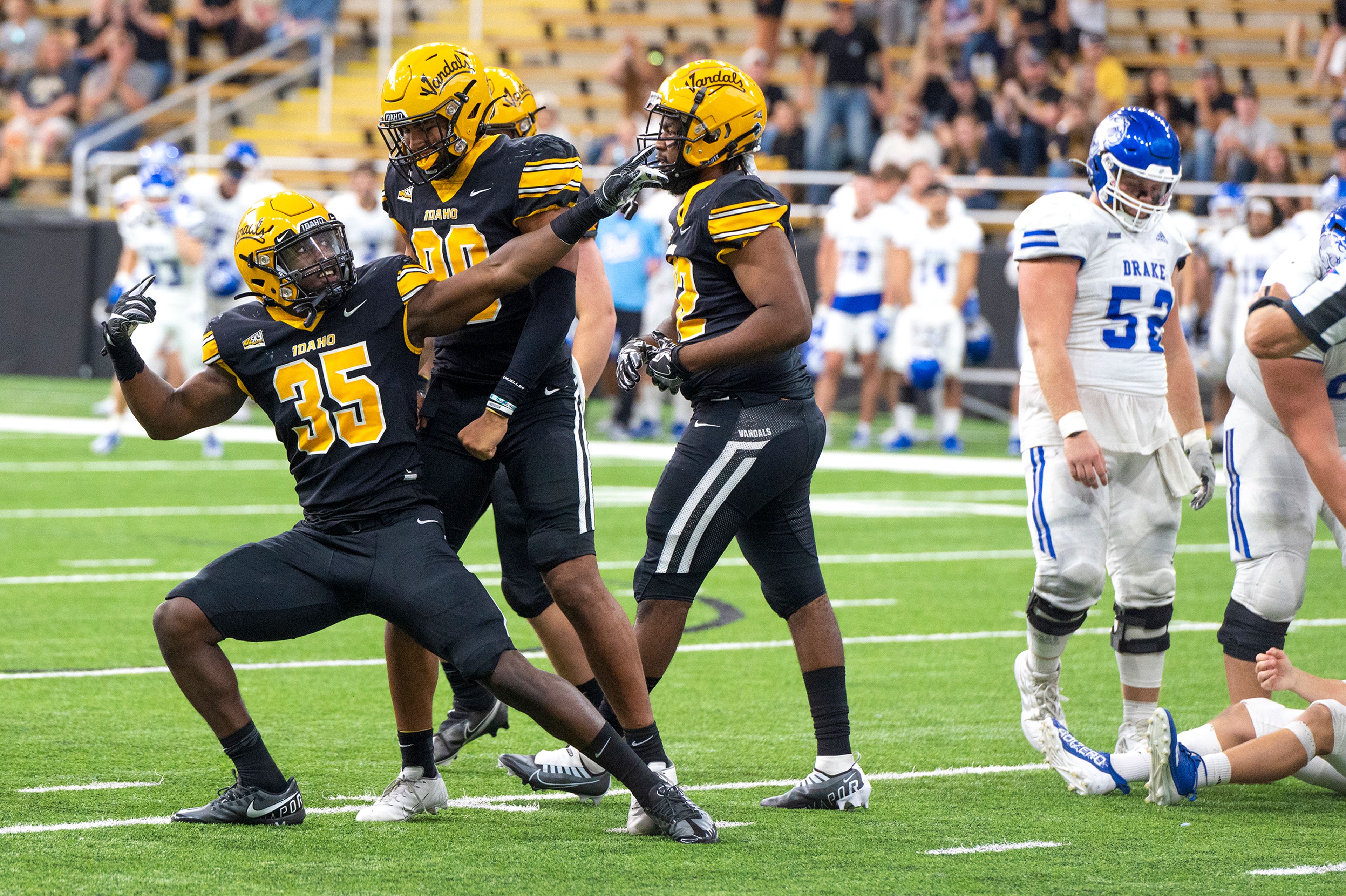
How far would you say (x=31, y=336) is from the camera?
68.2ft

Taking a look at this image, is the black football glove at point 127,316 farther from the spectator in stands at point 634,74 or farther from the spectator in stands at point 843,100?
the spectator in stands at point 634,74

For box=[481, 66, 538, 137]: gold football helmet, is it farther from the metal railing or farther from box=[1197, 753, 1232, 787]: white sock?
the metal railing

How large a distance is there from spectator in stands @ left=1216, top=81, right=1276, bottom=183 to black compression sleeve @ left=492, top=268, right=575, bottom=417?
1304 cm

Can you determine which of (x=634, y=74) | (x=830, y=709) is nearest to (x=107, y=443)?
(x=634, y=74)

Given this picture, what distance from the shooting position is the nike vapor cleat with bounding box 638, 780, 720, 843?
4.36m

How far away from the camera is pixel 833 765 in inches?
190

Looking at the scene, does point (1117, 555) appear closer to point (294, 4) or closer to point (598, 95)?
point (598, 95)

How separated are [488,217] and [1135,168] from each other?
1809 mm

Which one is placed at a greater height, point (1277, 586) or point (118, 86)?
point (118, 86)

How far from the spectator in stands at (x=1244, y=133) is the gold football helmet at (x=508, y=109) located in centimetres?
1262

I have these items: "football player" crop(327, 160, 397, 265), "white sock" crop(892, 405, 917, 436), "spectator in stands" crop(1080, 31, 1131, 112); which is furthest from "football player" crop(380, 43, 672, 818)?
"spectator in stands" crop(1080, 31, 1131, 112)

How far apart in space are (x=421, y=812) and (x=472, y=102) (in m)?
1.84

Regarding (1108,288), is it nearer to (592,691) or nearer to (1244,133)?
(592,691)

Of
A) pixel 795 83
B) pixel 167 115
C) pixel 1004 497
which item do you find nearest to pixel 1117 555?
pixel 1004 497
